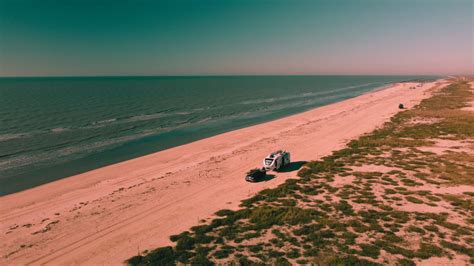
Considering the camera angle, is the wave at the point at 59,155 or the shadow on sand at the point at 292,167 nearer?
the shadow on sand at the point at 292,167

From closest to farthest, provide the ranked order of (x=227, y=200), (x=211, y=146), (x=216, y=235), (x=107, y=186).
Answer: (x=216, y=235)
(x=227, y=200)
(x=107, y=186)
(x=211, y=146)

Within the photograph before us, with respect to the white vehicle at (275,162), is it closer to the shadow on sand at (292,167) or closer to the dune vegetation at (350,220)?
the shadow on sand at (292,167)

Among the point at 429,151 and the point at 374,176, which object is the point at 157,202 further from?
the point at 429,151

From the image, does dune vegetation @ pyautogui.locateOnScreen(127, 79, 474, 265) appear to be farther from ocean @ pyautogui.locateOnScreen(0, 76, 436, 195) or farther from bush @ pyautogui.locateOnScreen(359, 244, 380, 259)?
ocean @ pyautogui.locateOnScreen(0, 76, 436, 195)

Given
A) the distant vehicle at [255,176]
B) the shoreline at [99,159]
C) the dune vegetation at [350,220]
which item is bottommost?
→ the shoreline at [99,159]

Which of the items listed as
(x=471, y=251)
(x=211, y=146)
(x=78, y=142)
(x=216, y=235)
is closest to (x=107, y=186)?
(x=216, y=235)

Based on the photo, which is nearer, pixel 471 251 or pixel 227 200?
pixel 471 251

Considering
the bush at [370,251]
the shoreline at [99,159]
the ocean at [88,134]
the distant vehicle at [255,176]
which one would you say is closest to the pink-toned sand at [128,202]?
the distant vehicle at [255,176]
